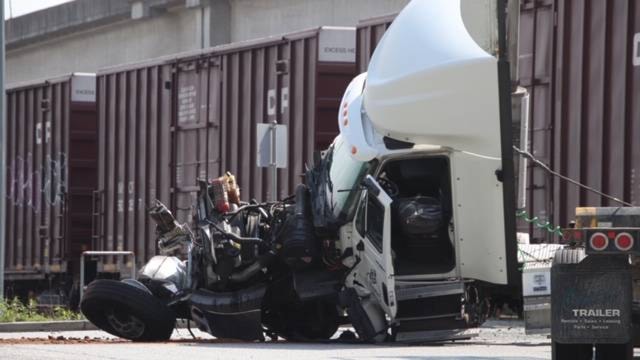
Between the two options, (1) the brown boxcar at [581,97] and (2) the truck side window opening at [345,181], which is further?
(1) the brown boxcar at [581,97]

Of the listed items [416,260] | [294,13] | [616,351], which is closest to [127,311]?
[416,260]

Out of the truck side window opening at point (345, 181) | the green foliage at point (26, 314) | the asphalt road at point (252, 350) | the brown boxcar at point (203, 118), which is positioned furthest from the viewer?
the brown boxcar at point (203, 118)

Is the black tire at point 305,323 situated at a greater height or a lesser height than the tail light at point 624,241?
lesser

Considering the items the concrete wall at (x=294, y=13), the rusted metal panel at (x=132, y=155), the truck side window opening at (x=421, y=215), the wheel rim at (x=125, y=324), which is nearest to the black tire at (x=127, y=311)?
the wheel rim at (x=125, y=324)

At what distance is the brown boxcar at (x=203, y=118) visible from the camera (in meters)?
22.0

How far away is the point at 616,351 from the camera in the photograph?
962 cm

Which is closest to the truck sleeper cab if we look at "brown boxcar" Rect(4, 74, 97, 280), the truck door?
the truck door

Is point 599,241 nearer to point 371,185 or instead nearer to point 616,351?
point 616,351

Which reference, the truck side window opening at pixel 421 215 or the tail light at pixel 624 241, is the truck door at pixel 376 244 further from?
the tail light at pixel 624 241

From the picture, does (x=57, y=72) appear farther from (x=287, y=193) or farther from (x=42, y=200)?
(x=287, y=193)

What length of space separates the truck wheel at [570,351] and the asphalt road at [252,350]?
5.85 ft

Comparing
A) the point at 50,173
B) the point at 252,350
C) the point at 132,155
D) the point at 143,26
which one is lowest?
the point at 252,350

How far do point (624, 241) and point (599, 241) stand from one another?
132mm

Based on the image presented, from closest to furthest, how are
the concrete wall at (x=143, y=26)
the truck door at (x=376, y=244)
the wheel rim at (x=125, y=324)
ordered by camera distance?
the truck door at (x=376, y=244)
the wheel rim at (x=125, y=324)
the concrete wall at (x=143, y=26)
